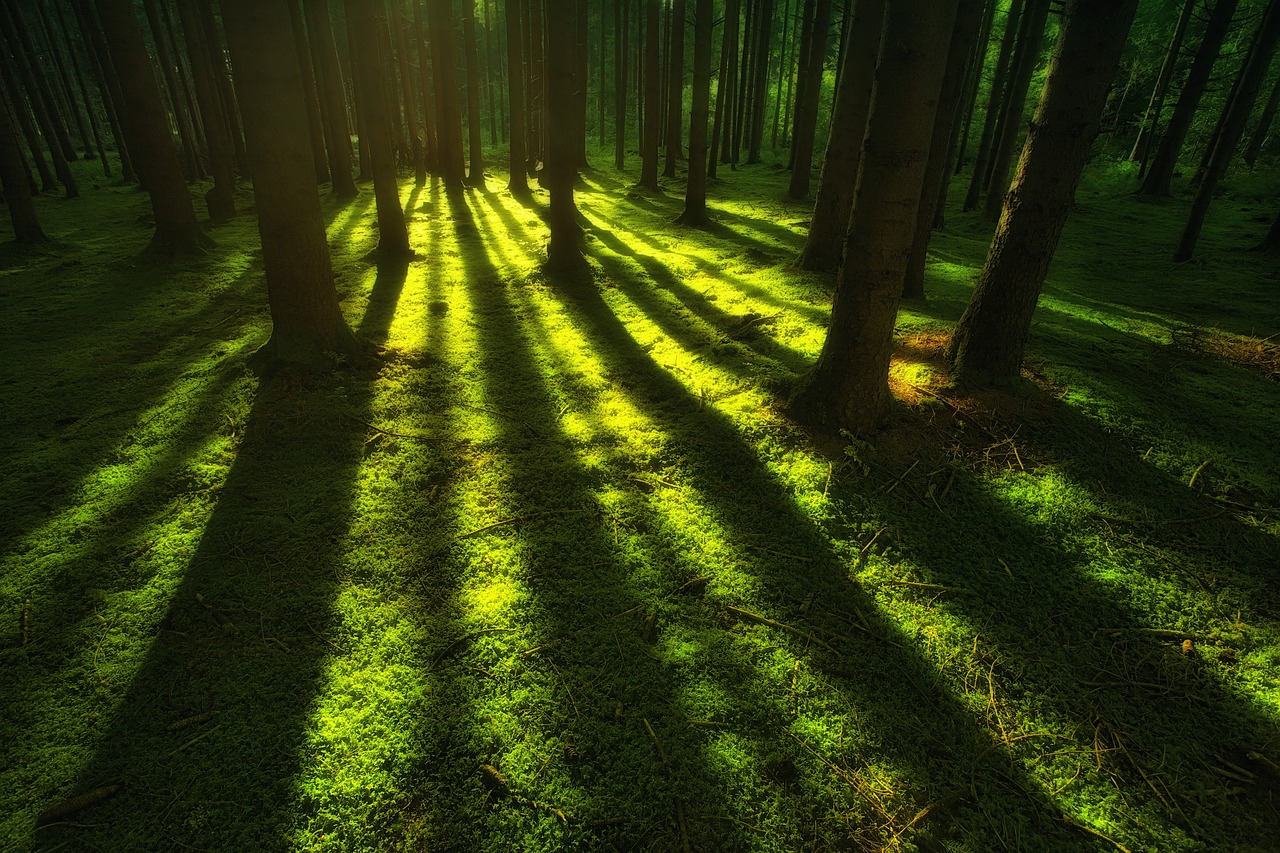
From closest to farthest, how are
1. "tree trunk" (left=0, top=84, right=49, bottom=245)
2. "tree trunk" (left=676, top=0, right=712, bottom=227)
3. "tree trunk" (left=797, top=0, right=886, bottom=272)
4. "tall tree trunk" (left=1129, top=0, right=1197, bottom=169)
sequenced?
1. "tree trunk" (left=797, top=0, right=886, bottom=272)
2. "tree trunk" (left=0, top=84, right=49, bottom=245)
3. "tree trunk" (left=676, top=0, right=712, bottom=227)
4. "tall tree trunk" (left=1129, top=0, right=1197, bottom=169)

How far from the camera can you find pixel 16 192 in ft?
28.0

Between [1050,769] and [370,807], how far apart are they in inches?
96.2

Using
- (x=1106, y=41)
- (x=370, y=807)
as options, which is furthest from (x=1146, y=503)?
(x=370, y=807)

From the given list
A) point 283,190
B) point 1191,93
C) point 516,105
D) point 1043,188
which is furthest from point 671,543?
point 1191,93

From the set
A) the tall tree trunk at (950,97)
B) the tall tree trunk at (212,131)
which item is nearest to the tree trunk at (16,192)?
the tall tree trunk at (212,131)

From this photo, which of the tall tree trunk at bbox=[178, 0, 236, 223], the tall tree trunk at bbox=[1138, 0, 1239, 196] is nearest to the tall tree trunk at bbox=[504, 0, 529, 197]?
the tall tree trunk at bbox=[178, 0, 236, 223]

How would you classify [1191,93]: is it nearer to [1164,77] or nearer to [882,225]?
[1164,77]

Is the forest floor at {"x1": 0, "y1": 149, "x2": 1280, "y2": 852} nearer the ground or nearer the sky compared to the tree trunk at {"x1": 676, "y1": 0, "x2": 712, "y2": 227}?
nearer the ground

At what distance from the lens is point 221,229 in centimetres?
1096

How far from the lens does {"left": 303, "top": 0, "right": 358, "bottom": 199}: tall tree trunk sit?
13148 mm

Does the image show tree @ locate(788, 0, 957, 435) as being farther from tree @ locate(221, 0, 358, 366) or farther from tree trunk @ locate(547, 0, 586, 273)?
tree trunk @ locate(547, 0, 586, 273)

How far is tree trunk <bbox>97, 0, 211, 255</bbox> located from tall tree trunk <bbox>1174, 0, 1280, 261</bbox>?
15.1m

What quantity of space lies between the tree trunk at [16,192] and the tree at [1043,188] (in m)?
13.4

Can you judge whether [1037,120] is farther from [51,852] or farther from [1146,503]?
[51,852]
